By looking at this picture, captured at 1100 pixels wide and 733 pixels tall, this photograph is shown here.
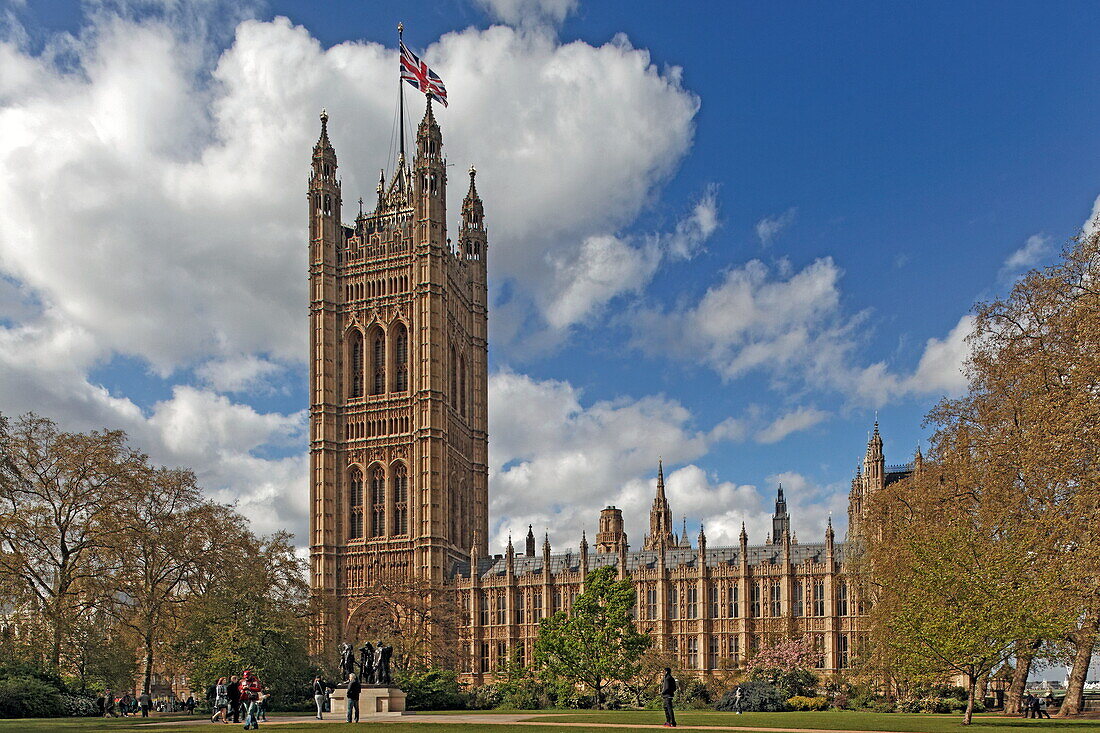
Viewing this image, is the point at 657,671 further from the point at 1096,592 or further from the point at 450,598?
the point at 1096,592

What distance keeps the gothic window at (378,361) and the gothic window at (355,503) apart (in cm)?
799

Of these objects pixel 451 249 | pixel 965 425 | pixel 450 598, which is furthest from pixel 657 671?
pixel 451 249

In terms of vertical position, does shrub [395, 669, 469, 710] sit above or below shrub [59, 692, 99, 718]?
below

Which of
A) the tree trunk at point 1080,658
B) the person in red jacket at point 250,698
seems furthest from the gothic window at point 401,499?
the tree trunk at point 1080,658

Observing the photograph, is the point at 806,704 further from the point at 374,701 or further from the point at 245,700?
the point at 245,700

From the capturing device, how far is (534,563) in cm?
9994

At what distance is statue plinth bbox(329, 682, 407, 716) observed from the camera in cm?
3978

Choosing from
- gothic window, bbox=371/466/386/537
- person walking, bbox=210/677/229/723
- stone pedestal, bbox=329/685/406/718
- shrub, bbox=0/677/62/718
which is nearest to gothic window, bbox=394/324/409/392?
gothic window, bbox=371/466/386/537

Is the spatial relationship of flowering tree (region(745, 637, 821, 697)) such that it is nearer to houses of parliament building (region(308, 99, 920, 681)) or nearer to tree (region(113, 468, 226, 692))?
houses of parliament building (region(308, 99, 920, 681))

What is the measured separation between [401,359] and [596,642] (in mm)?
51857

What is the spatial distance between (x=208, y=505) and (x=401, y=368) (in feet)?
186

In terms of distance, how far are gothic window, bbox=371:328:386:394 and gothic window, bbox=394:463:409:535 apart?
310 inches

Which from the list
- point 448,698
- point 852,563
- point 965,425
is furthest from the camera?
point 852,563

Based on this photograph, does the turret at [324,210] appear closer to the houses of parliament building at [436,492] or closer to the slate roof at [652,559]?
the houses of parliament building at [436,492]
